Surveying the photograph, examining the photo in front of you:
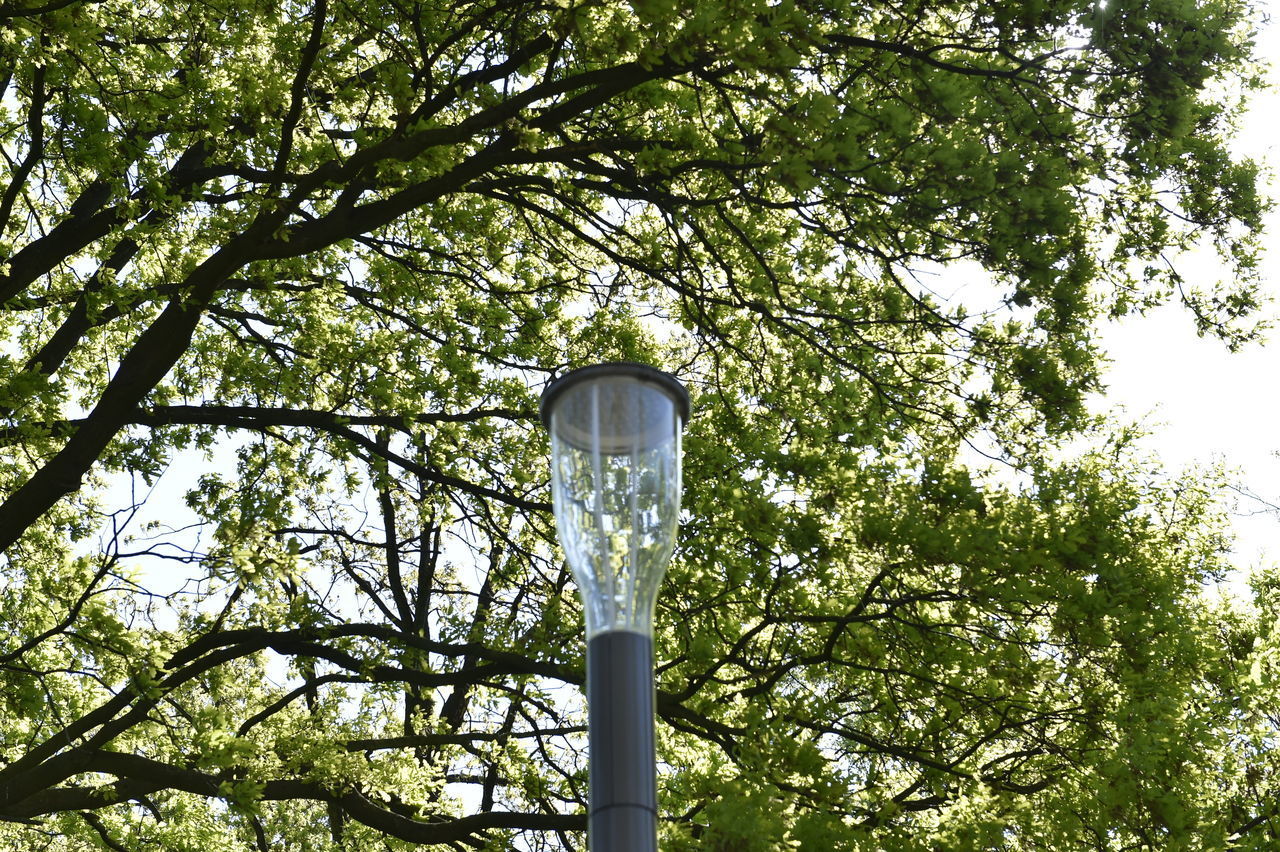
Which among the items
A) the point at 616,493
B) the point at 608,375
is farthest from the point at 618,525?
the point at 608,375

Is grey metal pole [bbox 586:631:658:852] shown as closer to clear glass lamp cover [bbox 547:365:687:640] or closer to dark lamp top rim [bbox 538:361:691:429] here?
A: clear glass lamp cover [bbox 547:365:687:640]

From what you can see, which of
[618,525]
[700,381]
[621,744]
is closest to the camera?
[621,744]

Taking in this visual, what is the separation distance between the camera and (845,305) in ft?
27.6

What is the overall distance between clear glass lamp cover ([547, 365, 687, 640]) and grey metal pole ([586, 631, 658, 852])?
0.07 m

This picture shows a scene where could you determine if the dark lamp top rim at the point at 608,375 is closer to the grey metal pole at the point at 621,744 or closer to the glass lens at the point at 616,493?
the glass lens at the point at 616,493

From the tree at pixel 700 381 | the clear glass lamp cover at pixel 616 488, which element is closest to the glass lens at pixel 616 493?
the clear glass lamp cover at pixel 616 488

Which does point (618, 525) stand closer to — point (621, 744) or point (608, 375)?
point (608, 375)

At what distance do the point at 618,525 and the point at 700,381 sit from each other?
7.87 m

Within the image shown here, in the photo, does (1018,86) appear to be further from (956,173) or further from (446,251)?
(446,251)

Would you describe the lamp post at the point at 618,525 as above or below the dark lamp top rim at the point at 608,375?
below

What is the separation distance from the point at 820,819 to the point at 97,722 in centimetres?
594

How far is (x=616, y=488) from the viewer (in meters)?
3.38

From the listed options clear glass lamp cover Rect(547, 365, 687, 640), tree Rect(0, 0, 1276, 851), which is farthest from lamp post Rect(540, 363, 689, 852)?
tree Rect(0, 0, 1276, 851)

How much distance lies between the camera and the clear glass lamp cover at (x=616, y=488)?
3301 millimetres
